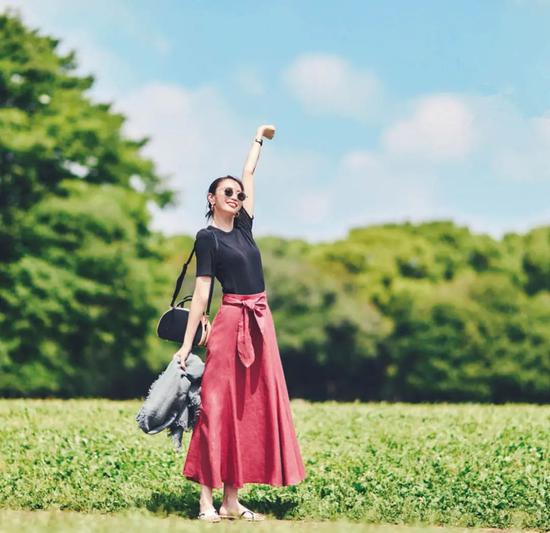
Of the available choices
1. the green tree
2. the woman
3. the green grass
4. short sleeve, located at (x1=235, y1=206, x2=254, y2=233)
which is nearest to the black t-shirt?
the woman

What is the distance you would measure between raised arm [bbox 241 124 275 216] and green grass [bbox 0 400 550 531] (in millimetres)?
2866

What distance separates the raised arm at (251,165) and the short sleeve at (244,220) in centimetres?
4

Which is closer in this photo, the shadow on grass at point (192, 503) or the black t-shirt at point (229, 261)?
the black t-shirt at point (229, 261)

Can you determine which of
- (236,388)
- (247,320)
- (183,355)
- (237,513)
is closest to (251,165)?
(247,320)

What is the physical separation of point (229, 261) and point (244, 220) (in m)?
0.53

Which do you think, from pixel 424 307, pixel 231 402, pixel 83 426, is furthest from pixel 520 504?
pixel 424 307

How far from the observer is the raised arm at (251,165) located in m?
8.52

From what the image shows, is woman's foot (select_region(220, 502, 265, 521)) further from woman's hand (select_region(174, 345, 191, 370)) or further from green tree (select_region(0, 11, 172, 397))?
green tree (select_region(0, 11, 172, 397))

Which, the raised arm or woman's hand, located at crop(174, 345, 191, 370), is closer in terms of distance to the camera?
woman's hand, located at crop(174, 345, 191, 370)

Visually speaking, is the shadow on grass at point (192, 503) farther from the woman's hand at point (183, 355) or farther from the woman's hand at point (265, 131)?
the woman's hand at point (265, 131)

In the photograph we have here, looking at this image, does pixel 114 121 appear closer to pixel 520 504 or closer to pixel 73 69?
pixel 73 69

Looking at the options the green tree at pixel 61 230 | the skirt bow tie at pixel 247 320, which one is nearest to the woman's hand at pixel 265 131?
the skirt bow tie at pixel 247 320

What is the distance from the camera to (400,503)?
9203 millimetres

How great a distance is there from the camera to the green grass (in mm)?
9039
